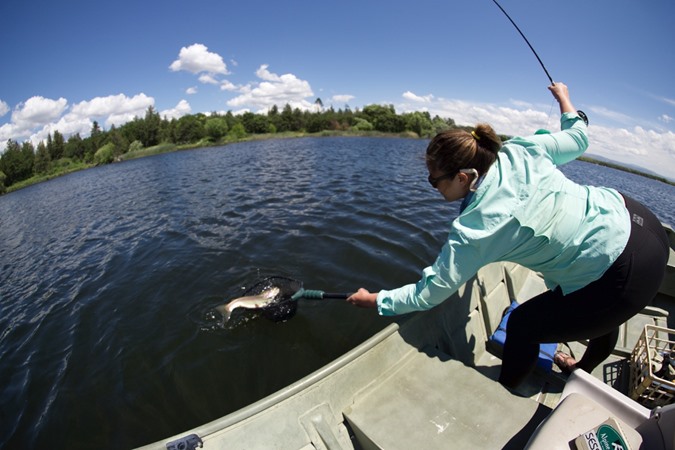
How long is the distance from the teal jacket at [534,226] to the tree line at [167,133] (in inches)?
1768

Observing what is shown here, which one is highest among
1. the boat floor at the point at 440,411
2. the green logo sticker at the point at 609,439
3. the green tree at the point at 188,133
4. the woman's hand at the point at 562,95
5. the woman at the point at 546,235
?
the green tree at the point at 188,133

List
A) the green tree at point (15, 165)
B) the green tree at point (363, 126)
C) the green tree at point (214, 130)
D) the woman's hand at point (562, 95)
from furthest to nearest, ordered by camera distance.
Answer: the green tree at point (363, 126) → the green tree at point (214, 130) → the green tree at point (15, 165) → the woman's hand at point (562, 95)

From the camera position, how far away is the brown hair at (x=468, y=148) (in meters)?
1.97

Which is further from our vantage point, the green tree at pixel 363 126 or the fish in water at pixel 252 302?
the green tree at pixel 363 126

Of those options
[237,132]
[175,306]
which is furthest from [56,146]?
[175,306]

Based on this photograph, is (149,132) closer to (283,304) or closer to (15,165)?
(15,165)

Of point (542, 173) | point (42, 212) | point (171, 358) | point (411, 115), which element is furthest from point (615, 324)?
point (411, 115)

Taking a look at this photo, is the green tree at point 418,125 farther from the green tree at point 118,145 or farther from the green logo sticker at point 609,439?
the green logo sticker at point 609,439

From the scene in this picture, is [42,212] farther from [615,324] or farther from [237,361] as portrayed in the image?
[615,324]

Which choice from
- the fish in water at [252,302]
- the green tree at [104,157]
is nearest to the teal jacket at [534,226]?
the fish in water at [252,302]

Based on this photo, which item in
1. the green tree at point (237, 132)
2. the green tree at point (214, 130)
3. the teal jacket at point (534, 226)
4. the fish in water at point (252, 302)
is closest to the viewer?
the teal jacket at point (534, 226)

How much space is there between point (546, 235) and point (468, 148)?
723mm

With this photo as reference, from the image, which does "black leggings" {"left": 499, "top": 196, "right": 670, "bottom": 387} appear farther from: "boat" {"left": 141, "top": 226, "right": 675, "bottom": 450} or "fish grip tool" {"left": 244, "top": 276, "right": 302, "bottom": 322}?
"fish grip tool" {"left": 244, "top": 276, "right": 302, "bottom": 322}

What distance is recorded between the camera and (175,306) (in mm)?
5867
